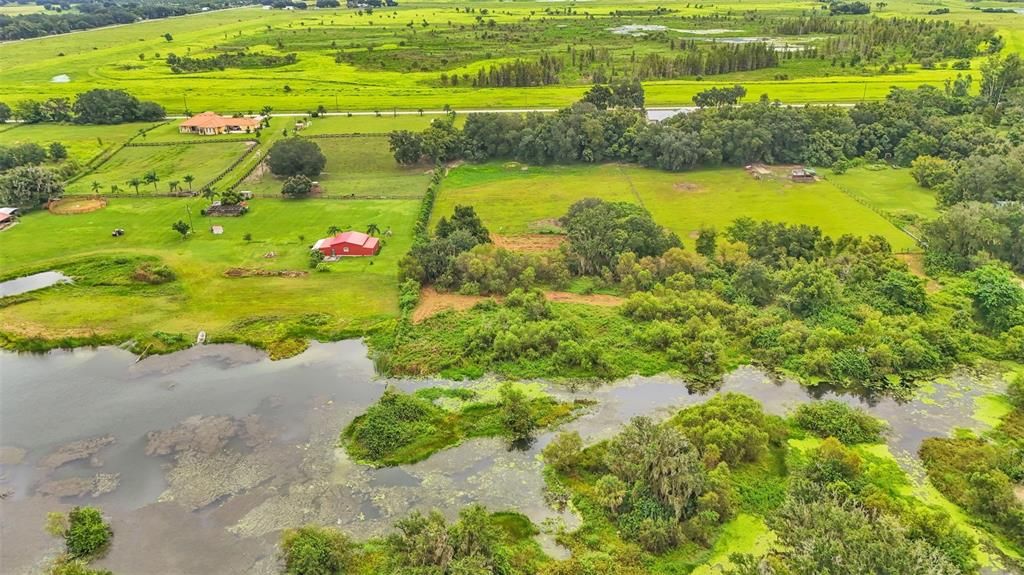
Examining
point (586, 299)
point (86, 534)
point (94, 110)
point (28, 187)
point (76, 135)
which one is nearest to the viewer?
point (86, 534)

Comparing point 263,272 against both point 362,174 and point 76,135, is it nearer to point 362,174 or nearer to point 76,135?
point 362,174

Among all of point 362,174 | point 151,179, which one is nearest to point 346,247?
point 362,174

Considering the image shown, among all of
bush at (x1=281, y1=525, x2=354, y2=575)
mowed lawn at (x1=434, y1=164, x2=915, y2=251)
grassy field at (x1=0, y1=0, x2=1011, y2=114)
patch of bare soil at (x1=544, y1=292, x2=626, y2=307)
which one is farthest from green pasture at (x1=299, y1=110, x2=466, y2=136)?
bush at (x1=281, y1=525, x2=354, y2=575)

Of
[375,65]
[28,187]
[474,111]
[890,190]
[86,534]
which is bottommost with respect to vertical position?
[86,534]

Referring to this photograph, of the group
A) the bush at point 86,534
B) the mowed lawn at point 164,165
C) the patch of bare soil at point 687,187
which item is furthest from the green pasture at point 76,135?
the patch of bare soil at point 687,187

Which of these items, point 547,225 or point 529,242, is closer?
point 529,242

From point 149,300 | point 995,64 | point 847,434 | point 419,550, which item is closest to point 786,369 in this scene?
point 847,434

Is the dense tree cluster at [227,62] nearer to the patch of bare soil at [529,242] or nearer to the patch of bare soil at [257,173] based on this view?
the patch of bare soil at [257,173]
